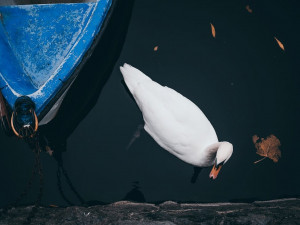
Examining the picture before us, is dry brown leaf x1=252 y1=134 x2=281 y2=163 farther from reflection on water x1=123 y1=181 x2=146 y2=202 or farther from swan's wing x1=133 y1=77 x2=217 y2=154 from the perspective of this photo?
reflection on water x1=123 y1=181 x2=146 y2=202

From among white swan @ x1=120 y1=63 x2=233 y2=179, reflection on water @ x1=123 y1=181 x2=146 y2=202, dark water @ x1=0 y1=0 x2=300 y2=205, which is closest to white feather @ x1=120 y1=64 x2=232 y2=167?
white swan @ x1=120 y1=63 x2=233 y2=179

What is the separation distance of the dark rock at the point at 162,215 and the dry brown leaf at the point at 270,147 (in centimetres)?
64

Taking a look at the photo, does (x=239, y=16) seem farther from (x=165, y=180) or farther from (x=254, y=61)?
(x=165, y=180)

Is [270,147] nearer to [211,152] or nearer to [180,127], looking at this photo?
[211,152]

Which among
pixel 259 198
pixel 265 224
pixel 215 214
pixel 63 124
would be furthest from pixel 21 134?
pixel 259 198

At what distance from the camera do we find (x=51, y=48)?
357 cm

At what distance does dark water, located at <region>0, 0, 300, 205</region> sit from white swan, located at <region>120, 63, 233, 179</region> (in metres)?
0.62

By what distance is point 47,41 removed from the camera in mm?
3582

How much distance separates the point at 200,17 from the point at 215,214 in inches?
109

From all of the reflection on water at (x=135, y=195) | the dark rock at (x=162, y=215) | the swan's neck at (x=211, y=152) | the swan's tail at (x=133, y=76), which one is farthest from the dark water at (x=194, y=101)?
the swan's neck at (x=211, y=152)

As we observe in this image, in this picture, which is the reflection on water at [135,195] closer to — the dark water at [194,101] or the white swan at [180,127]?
the dark water at [194,101]

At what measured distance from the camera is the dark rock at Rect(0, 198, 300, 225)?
3.14 m

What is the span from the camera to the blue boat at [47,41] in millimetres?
3328

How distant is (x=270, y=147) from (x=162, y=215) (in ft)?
6.22
